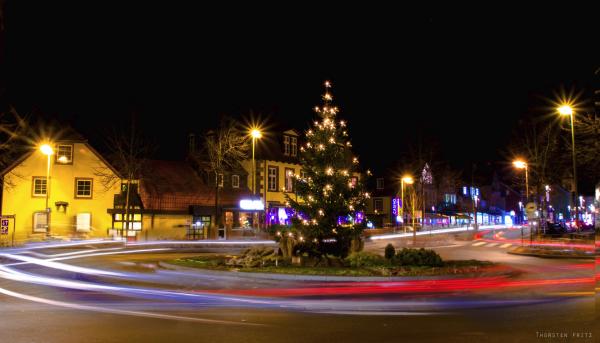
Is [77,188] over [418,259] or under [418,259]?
over

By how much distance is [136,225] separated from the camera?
4434 cm

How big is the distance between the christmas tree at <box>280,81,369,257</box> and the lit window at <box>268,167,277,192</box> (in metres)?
30.3

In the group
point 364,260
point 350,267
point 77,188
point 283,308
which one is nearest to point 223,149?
point 77,188

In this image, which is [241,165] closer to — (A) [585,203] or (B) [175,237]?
(B) [175,237]

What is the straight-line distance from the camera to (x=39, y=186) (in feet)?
137

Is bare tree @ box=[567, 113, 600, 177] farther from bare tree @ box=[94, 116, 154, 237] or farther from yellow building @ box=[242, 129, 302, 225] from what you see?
bare tree @ box=[94, 116, 154, 237]

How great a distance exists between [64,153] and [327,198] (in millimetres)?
29212

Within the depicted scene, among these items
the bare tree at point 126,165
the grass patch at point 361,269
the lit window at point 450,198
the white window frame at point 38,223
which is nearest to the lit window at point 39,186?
the white window frame at point 38,223

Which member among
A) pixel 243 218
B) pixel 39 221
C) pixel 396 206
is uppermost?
pixel 396 206

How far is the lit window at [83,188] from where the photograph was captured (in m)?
43.2

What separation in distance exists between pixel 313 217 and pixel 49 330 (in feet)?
43.4

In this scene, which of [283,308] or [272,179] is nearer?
[283,308]

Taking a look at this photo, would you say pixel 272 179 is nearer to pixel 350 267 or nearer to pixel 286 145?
pixel 286 145

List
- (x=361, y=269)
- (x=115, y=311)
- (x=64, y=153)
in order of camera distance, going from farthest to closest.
Result: 1. (x=64, y=153)
2. (x=361, y=269)
3. (x=115, y=311)
